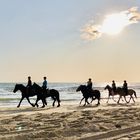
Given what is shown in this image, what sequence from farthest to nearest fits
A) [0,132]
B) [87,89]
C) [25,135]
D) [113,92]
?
[113,92] → [87,89] → [0,132] → [25,135]

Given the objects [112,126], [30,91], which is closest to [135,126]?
[112,126]

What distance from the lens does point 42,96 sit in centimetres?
2786

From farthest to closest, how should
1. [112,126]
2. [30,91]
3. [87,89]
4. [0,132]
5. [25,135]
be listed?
1. [87,89]
2. [30,91]
3. [112,126]
4. [0,132]
5. [25,135]

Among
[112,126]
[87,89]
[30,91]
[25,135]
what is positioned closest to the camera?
[25,135]

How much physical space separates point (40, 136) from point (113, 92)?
24.5m

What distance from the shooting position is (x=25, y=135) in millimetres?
10953

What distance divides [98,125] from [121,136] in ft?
7.11

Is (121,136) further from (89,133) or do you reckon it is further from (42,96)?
(42,96)

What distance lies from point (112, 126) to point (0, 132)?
11.3 ft

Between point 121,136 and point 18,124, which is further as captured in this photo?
point 18,124

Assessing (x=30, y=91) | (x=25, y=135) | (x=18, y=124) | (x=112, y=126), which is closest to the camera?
(x=25, y=135)

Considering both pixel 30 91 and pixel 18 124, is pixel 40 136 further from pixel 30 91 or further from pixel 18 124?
pixel 30 91

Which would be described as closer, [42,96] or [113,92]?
[42,96]

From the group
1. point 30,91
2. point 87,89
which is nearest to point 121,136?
point 30,91
